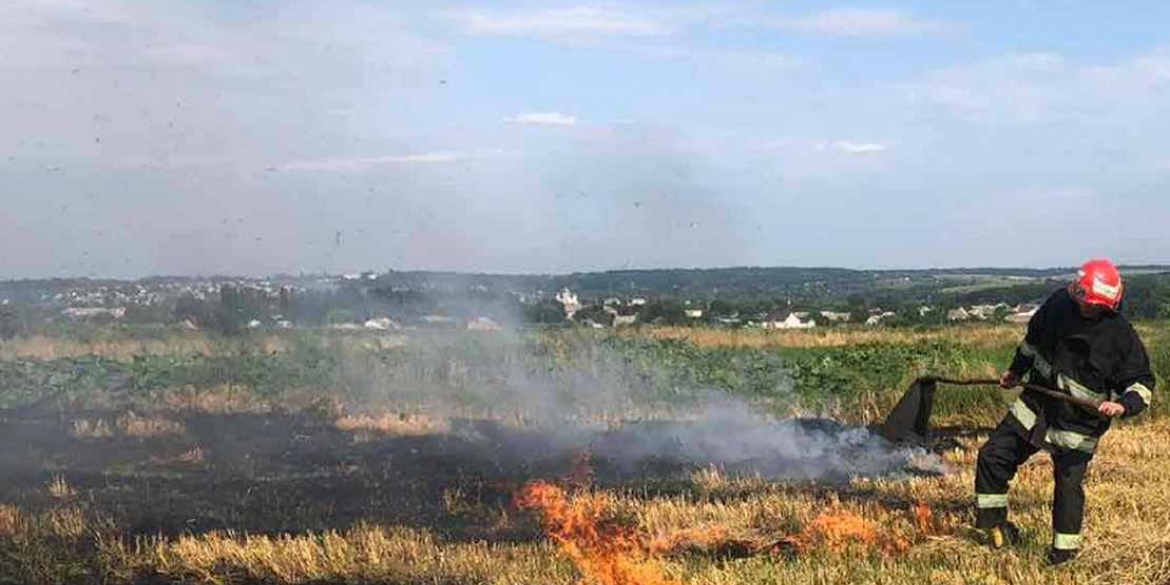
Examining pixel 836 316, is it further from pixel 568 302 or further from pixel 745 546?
pixel 745 546

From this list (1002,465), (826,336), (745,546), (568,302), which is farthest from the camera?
(826,336)

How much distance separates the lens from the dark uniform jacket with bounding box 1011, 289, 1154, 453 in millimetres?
7430

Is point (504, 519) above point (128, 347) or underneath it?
underneath

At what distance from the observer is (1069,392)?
7691mm

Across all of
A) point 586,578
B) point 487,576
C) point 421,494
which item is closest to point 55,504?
point 421,494

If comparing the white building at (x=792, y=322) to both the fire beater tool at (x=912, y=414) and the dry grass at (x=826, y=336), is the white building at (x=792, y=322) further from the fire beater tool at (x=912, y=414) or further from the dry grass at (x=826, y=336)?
the fire beater tool at (x=912, y=414)

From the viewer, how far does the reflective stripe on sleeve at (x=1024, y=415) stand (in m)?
7.94

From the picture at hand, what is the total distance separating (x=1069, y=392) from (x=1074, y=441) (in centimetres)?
33

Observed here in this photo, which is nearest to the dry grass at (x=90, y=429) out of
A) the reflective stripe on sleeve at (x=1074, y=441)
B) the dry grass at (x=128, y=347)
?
the dry grass at (x=128, y=347)

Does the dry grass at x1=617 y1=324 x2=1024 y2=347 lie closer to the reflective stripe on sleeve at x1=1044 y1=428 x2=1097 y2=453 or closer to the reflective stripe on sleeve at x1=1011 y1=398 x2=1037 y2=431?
the reflective stripe on sleeve at x1=1011 y1=398 x2=1037 y2=431

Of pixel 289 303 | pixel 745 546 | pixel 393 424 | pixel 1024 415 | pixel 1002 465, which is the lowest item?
pixel 393 424

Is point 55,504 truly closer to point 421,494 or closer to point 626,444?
point 421,494

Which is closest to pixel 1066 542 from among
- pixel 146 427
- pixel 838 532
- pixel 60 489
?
pixel 838 532

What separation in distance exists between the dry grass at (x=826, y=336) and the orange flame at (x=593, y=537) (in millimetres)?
18867
